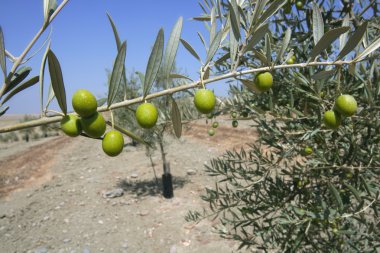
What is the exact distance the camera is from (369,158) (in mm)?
1590

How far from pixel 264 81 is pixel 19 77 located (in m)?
0.59

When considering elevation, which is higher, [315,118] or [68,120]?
[68,120]

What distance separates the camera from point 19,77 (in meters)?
0.71

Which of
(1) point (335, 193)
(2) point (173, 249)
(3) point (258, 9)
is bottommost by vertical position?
(2) point (173, 249)

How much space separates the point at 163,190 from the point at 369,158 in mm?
6542

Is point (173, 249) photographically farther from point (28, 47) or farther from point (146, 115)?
point (28, 47)

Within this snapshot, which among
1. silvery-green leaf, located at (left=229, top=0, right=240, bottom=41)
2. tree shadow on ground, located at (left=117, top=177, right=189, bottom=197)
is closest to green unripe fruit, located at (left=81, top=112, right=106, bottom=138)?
silvery-green leaf, located at (left=229, top=0, right=240, bottom=41)

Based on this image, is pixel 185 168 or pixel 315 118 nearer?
pixel 315 118

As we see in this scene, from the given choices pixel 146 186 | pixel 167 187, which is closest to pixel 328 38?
pixel 167 187

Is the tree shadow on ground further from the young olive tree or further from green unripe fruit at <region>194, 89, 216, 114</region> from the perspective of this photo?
green unripe fruit at <region>194, 89, 216, 114</region>

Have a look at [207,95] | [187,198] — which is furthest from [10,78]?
[187,198]

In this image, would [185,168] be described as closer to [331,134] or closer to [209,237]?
[209,237]

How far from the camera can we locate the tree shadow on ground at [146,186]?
8156 mm

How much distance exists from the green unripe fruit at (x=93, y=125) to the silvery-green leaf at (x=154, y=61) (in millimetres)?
113
